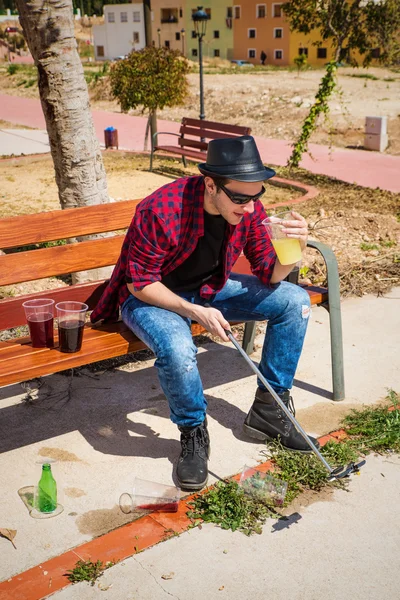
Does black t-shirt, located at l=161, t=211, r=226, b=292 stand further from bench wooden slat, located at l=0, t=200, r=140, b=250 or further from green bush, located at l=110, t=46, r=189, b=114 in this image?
green bush, located at l=110, t=46, r=189, b=114

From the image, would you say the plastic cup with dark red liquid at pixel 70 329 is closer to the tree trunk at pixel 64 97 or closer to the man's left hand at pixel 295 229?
the man's left hand at pixel 295 229

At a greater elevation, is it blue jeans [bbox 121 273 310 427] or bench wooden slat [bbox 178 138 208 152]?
blue jeans [bbox 121 273 310 427]

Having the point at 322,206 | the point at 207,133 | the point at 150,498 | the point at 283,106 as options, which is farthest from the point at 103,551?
the point at 283,106

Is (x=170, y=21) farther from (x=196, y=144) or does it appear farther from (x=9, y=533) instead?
(x=9, y=533)

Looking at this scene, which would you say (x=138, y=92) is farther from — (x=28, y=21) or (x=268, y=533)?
(x=268, y=533)

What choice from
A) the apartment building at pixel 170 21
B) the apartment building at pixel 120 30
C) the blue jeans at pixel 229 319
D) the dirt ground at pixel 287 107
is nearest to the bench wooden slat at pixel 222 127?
the dirt ground at pixel 287 107

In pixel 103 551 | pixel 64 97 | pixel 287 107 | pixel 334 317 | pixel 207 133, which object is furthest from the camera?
pixel 287 107

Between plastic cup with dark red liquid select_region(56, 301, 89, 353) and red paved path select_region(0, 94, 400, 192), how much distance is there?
8.27 metres

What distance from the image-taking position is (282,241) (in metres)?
3.42

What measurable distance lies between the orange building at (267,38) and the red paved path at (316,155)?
35142 millimetres

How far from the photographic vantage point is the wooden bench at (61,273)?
10.9 ft

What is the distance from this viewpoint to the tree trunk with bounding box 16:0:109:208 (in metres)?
5.01

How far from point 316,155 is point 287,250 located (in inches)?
466

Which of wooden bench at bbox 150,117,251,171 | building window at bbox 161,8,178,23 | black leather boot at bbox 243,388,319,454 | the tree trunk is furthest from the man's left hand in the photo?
building window at bbox 161,8,178,23
